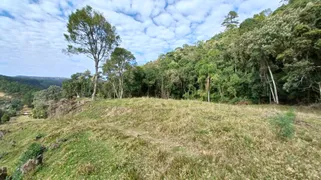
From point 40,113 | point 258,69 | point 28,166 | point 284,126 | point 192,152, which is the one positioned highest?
point 258,69

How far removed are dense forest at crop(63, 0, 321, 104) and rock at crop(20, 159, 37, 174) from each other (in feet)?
36.9

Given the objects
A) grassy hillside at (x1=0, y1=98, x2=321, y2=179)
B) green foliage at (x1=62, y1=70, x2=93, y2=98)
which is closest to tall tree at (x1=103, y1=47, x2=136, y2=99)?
green foliage at (x1=62, y1=70, x2=93, y2=98)

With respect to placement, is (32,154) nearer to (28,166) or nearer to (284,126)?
(28,166)

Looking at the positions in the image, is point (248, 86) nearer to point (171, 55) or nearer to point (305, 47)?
point (305, 47)

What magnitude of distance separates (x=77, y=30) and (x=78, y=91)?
2665 centimetres

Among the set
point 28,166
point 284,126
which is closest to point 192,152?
point 284,126

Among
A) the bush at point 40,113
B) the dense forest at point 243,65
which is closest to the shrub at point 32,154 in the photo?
the dense forest at point 243,65

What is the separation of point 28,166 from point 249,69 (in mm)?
20694

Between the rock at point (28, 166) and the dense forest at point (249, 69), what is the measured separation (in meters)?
11.2

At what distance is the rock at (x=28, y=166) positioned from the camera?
16.4 feet

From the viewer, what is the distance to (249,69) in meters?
18.8

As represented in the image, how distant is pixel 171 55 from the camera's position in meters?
40.1

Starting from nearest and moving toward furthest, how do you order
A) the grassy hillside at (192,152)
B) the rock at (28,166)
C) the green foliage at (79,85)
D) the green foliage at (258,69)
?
the grassy hillside at (192,152)
the rock at (28,166)
the green foliage at (258,69)
the green foliage at (79,85)

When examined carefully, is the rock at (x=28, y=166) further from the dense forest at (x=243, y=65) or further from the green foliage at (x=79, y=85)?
the green foliage at (x=79, y=85)
